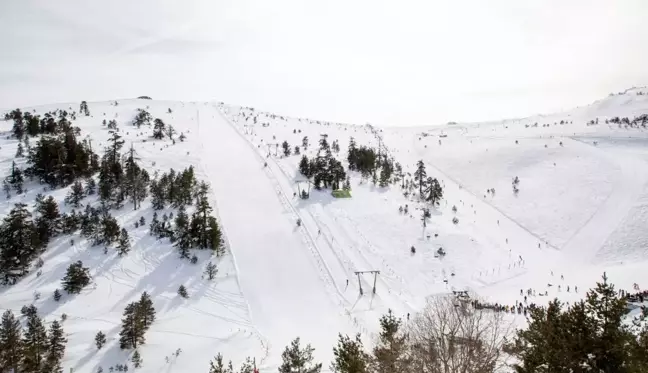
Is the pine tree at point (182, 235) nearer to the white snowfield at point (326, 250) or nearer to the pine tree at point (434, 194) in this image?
the white snowfield at point (326, 250)

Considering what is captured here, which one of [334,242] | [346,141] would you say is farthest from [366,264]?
[346,141]

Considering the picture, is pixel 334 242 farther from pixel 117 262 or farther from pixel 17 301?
pixel 17 301

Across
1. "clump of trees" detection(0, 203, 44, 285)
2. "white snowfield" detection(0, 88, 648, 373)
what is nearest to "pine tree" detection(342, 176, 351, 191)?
"white snowfield" detection(0, 88, 648, 373)

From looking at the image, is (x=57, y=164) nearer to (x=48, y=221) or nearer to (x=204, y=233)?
(x=48, y=221)

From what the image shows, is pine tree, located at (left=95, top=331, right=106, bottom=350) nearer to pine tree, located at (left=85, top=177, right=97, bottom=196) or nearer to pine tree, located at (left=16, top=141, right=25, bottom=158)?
pine tree, located at (left=85, top=177, right=97, bottom=196)

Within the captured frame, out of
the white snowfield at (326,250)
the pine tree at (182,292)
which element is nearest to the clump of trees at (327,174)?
the white snowfield at (326,250)

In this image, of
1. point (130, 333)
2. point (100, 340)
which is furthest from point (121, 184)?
point (130, 333)
